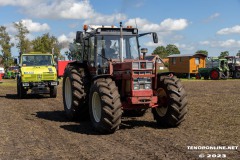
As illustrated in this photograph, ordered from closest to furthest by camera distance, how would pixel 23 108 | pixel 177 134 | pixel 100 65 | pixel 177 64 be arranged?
1. pixel 177 134
2. pixel 100 65
3. pixel 23 108
4. pixel 177 64

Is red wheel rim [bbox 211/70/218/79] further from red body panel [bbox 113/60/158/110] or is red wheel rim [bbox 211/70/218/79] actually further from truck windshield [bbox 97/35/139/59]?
red body panel [bbox 113/60/158/110]

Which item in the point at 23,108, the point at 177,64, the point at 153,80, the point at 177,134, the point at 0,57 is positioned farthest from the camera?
the point at 0,57

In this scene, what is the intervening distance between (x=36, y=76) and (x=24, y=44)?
3678 cm

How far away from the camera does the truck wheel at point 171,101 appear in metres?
7.73

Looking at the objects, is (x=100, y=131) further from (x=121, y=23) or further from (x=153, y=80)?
(x=121, y=23)

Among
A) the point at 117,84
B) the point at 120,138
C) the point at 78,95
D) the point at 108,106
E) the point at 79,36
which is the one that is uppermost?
the point at 79,36

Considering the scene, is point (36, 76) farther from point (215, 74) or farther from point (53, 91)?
point (215, 74)

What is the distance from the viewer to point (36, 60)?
1648 cm

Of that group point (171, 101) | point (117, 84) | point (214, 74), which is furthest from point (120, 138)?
point (214, 74)

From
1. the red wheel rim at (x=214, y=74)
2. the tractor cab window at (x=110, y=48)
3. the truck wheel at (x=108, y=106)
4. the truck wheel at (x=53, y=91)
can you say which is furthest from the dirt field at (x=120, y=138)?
the red wheel rim at (x=214, y=74)

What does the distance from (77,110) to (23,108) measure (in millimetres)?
4021

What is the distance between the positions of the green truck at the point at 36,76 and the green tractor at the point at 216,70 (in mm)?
21173

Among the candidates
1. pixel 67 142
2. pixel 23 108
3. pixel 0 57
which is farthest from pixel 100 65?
pixel 0 57

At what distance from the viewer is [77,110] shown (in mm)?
9180
